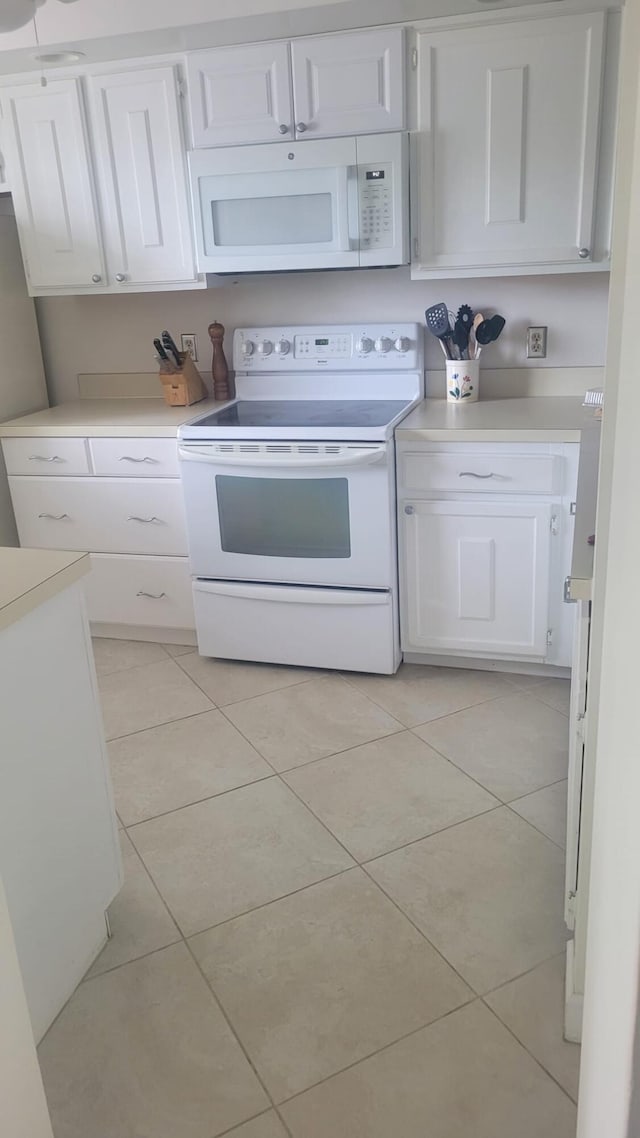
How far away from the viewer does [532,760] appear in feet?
8.13

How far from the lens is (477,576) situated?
9.22ft

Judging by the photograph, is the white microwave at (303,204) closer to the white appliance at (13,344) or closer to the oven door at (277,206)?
the oven door at (277,206)

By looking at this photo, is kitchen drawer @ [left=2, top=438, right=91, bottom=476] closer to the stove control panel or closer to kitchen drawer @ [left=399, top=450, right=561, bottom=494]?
the stove control panel

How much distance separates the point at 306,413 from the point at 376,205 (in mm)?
707

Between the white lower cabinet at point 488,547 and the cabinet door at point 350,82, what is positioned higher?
the cabinet door at point 350,82

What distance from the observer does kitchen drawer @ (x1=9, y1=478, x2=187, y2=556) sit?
3143 millimetres

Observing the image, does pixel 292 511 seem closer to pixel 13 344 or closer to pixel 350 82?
pixel 350 82

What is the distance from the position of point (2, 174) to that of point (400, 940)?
9.48ft

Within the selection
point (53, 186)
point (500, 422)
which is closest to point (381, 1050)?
point (500, 422)

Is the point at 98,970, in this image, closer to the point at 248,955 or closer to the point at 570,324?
the point at 248,955

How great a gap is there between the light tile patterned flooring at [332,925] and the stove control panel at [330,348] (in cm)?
117

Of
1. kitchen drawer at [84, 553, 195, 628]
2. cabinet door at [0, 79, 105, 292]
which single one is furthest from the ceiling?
kitchen drawer at [84, 553, 195, 628]

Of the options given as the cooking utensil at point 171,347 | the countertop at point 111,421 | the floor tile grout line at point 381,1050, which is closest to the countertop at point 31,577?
the floor tile grout line at point 381,1050

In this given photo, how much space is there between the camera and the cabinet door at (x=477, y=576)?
8.95 ft
